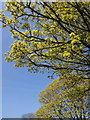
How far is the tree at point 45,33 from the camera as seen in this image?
493 cm

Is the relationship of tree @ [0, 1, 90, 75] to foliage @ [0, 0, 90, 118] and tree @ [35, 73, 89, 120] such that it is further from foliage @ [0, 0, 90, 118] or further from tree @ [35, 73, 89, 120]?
tree @ [35, 73, 89, 120]

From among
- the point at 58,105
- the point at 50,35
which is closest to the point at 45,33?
the point at 50,35

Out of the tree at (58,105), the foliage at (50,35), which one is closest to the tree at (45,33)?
the foliage at (50,35)

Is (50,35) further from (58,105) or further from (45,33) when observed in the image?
(58,105)

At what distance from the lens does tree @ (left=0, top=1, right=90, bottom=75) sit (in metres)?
4.93

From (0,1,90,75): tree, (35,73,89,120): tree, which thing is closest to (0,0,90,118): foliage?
(0,1,90,75): tree

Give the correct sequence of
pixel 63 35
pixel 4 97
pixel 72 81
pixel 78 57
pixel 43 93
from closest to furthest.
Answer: pixel 78 57, pixel 63 35, pixel 72 81, pixel 4 97, pixel 43 93

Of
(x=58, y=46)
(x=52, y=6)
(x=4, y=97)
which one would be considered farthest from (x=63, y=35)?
(x=4, y=97)

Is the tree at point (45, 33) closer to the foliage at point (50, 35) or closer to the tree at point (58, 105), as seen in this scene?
the foliage at point (50, 35)

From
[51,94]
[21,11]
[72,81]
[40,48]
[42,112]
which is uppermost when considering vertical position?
[21,11]

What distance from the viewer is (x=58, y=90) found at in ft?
47.8

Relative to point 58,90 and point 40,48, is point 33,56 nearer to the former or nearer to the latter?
point 40,48

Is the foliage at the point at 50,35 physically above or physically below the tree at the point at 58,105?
above

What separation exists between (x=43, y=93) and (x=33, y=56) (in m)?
10.7
